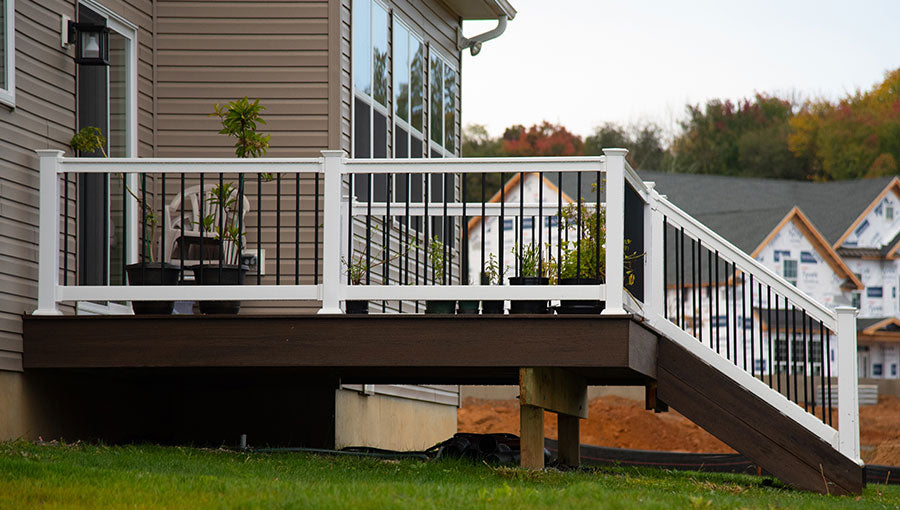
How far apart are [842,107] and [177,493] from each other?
48.4 meters

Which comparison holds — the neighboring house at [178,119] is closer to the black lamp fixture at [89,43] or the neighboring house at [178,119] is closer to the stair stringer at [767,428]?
the black lamp fixture at [89,43]

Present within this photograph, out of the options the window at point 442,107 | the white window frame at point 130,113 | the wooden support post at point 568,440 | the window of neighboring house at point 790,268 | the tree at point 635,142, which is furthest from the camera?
the tree at point 635,142

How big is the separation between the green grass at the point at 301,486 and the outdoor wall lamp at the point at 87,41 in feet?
8.52

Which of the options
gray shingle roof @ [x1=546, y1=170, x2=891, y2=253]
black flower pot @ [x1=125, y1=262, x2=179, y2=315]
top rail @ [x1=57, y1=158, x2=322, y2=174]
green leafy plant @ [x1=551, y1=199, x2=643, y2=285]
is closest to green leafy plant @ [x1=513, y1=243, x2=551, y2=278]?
green leafy plant @ [x1=551, y1=199, x2=643, y2=285]

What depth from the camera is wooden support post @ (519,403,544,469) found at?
6875 millimetres

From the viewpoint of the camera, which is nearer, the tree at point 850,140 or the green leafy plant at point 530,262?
the green leafy plant at point 530,262

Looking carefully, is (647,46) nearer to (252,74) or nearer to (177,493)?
(252,74)

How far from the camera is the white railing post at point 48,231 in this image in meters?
6.88

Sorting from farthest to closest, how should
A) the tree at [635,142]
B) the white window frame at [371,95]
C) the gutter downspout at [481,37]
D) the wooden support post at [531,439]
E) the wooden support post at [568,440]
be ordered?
the tree at [635,142]
the gutter downspout at [481,37]
the white window frame at [371,95]
the wooden support post at [568,440]
the wooden support post at [531,439]

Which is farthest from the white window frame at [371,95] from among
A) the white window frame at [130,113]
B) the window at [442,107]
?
the white window frame at [130,113]

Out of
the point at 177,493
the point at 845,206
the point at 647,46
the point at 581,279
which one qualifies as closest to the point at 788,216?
the point at 845,206

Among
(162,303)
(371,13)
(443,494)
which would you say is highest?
(371,13)

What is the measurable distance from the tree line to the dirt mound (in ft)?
57.2

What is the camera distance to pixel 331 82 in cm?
868
